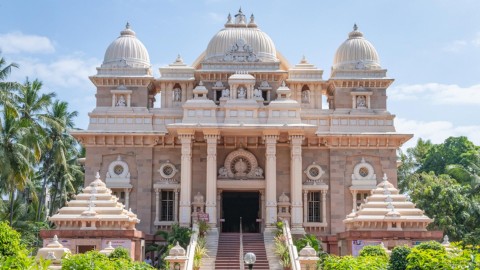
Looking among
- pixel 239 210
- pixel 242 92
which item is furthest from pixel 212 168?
pixel 239 210

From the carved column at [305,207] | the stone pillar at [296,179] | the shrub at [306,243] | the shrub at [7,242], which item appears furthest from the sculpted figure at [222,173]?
the shrub at [7,242]

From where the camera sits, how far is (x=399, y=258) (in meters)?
20.0

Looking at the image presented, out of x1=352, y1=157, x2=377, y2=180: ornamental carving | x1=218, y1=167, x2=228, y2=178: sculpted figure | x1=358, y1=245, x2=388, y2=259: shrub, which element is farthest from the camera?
x1=352, y1=157, x2=377, y2=180: ornamental carving

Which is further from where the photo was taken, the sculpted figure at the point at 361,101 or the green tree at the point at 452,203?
the green tree at the point at 452,203

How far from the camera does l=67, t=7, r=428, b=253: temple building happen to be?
35750 millimetres

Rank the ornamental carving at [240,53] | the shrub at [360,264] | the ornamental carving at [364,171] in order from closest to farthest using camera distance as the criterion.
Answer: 1. the shrub at [360,264]
2. the ornamental carving at [364,171]
3. the ornamental carving at [240,53]

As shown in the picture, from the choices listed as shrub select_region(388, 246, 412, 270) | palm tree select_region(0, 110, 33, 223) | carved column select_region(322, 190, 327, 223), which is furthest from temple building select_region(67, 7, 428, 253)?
shrub select_region(388, 246, 412, 270)

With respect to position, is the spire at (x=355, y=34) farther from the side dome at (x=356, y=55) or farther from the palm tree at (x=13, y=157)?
the palm tree at (x=13, y=157)

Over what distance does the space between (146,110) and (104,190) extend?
7972mm

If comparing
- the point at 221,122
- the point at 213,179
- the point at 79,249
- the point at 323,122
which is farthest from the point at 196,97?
the point at 79,249

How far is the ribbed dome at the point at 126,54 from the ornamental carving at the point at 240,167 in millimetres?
8177

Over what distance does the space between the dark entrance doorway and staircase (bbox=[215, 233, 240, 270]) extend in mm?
5257

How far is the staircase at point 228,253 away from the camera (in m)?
29.8

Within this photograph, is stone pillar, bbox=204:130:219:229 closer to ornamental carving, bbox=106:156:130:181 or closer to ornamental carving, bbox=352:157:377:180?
ornamental carving, bbox=106:156:130:181
